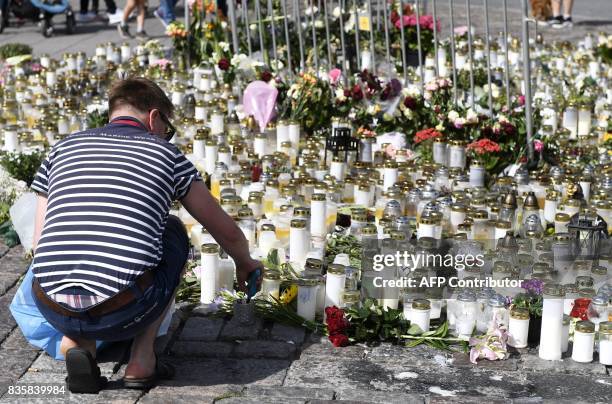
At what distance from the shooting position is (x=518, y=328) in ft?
15.7

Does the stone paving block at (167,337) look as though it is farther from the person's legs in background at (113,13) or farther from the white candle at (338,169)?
the person's legs in background at (113,13)

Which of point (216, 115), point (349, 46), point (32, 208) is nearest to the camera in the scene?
point (32, 208)

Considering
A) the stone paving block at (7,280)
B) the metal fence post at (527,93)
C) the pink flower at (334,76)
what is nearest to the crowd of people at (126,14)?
the pink flower at (334,76)

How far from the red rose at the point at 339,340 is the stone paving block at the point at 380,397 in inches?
15.6

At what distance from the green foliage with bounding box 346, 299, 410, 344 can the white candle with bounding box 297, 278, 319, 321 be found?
18 cm

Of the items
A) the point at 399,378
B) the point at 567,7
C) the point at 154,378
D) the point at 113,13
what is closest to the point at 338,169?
the point at 399,378

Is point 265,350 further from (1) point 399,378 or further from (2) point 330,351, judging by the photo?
(1) point 399,378

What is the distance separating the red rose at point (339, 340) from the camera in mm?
4793

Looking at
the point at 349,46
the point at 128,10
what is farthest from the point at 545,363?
the point at 128,10

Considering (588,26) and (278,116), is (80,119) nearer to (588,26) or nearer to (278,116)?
(278,116)

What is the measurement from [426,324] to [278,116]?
10.4 ft

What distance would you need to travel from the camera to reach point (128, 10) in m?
12.3

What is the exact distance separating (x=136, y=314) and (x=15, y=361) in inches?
27.4

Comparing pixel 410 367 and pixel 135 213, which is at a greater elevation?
pixel 135 213
